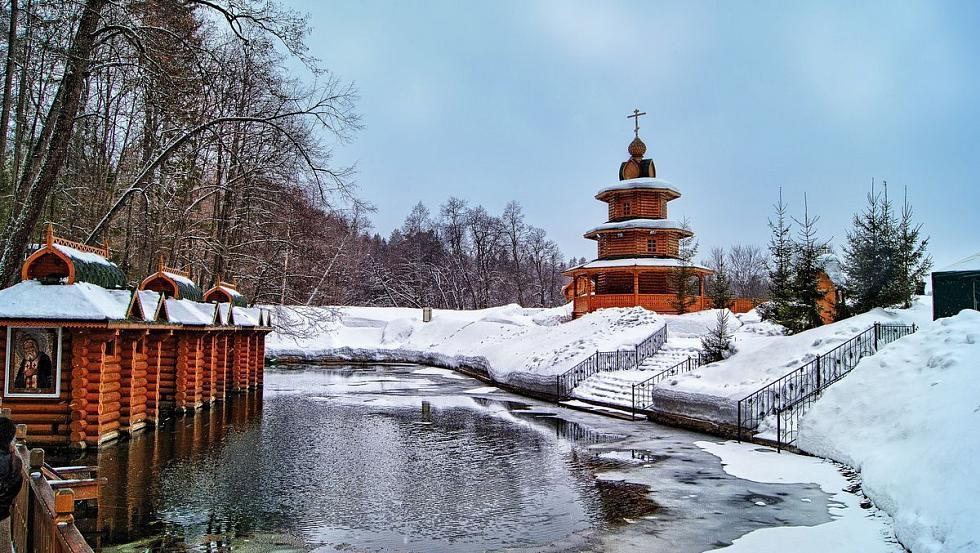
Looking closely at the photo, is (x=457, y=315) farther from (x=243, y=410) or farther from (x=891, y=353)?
(x=891, y=353)

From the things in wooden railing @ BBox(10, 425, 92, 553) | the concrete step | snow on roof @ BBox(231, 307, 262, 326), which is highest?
snow on roof @ BBox(231, 307, 262, 326)

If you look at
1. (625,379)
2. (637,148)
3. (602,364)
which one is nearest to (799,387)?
(625,379)

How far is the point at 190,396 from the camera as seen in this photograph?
69.4 feet

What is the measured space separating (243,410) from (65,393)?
8023 millimetres

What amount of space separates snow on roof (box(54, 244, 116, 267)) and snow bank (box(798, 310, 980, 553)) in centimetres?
1529

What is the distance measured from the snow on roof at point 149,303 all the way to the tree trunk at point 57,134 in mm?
2560

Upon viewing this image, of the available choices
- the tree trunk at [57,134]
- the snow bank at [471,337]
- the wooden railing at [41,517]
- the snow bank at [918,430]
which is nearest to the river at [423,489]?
the snow bank at [918,430]

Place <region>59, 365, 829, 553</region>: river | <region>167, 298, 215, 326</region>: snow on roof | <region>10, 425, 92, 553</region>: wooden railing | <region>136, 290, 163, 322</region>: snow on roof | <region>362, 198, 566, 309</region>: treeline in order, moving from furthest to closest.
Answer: <region>362, 198, 566, 309</region>: treeline → <region>167, 298, 215, 326</region>: snow on roof → <region>136, 290, 163, 322</region>: snow on roof → <region>59, 365, 829, 553</region>: river → <region>10, 425, 92, 553</region>: wooden railing

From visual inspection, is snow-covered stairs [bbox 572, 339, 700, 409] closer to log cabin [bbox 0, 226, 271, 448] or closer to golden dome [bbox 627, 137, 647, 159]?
log cabin [bbox 0, 226, 271, 448]

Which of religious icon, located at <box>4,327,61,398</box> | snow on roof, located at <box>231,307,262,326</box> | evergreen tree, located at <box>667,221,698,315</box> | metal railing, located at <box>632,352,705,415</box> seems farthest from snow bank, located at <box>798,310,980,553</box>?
evergreen tree, located at <box>667,221,698,315</box>

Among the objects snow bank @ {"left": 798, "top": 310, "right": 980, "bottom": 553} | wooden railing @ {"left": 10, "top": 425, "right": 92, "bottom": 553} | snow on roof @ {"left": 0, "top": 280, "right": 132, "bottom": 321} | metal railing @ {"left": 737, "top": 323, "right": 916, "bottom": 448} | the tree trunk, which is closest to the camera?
wooden railing @ {"left": 10, "top": 425, "right": 92, "bottom": 553}

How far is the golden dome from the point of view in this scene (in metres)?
49.2

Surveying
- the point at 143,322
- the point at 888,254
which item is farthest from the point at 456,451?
the point at 888,254

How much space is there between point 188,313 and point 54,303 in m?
6.01
